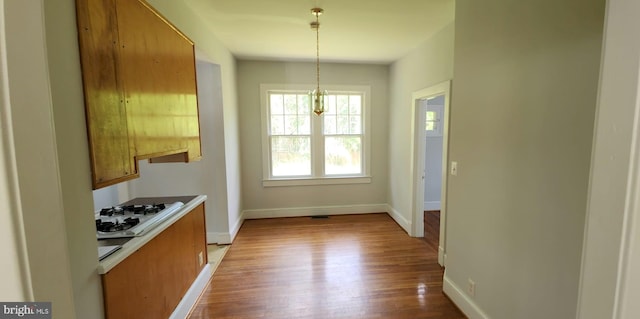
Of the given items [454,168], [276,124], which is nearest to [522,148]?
[454,168]

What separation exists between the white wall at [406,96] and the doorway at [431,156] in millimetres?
102

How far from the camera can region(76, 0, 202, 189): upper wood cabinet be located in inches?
44.7

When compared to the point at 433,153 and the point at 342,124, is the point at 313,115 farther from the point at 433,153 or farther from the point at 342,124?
the point at 433,153

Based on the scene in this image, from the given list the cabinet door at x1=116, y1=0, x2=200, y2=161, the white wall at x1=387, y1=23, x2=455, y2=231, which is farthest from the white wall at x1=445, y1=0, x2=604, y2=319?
the cabinet door at x1=116, y1=0, x2=200, y2=161

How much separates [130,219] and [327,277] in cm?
181

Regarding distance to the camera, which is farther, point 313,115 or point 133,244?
point 313,115

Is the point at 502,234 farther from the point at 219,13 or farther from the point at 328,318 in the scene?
the point at 219,13

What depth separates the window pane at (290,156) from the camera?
4.34 m

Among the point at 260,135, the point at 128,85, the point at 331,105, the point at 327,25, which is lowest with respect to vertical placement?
the point at 260,135

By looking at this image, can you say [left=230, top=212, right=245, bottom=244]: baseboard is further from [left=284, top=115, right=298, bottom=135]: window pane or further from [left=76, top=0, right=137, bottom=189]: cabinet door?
[left=76, top=0, right=137, bottom=189]: cabinet door

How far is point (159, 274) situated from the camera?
1.70 meters

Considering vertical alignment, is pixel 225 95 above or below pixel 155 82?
above

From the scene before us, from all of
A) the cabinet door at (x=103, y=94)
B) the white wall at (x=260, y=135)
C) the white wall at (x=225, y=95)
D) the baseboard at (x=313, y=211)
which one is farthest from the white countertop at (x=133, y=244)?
the baseboard at (x=313, y=211)

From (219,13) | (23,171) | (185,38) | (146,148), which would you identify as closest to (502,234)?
(23,171)
